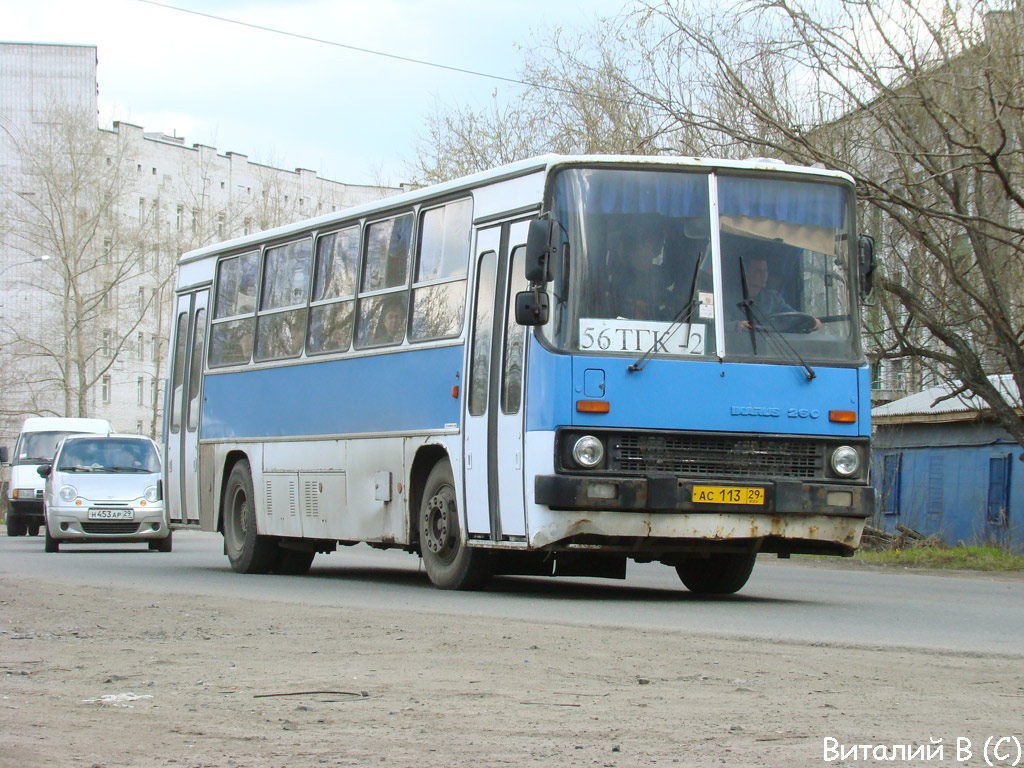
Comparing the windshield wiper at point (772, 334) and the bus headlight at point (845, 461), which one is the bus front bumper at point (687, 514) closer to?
the bus headlight at point (845, 461)

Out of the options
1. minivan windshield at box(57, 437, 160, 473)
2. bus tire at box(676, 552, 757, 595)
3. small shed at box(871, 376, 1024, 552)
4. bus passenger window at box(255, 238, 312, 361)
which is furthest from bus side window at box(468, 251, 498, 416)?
small shed at box(871, 376, 1024, 552)

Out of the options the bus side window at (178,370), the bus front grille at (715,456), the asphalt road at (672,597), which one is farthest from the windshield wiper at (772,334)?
the bus side window at (178,370)

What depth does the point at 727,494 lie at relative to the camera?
39.0 ft

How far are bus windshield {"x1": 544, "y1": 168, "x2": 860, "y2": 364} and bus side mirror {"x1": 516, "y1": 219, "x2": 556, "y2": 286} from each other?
7.2 inches

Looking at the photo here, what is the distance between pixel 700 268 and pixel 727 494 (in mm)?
1691

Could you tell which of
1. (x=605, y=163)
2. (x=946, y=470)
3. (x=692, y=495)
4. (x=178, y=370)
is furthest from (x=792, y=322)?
(x=946, y=470)

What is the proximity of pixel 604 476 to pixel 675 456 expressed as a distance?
0.58 meters

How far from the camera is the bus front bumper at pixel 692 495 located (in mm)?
11680

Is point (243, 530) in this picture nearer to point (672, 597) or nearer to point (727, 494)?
point (672, 597)

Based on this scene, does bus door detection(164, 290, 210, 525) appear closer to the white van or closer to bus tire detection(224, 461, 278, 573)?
bus tire detection(224, 461, 278, 573)

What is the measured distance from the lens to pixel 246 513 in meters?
17.4

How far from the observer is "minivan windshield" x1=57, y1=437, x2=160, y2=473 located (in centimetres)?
2586

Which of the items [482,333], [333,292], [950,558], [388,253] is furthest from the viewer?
[950,558]

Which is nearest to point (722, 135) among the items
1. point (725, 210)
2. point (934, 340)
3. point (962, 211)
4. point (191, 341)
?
point (962, 211)
